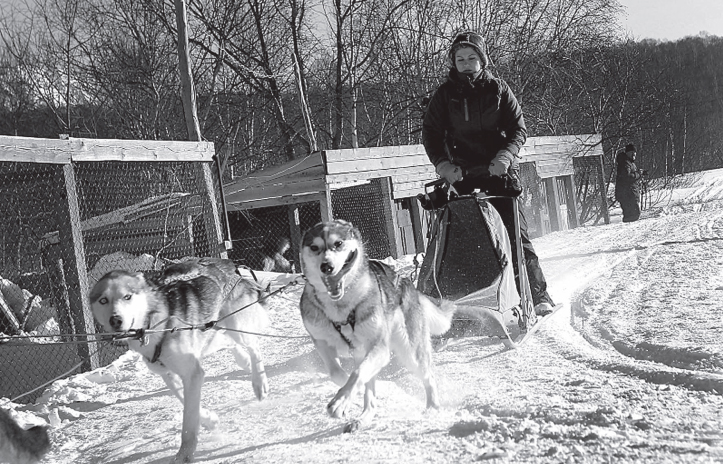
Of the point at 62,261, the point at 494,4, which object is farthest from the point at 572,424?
the point at 494,4

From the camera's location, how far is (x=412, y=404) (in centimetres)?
313

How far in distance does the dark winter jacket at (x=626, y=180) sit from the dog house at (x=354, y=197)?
1.82 m

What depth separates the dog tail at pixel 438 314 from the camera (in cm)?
339

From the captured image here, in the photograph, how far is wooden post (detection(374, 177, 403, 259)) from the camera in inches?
384

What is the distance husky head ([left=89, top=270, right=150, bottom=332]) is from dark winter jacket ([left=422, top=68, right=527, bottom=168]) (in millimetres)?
2101

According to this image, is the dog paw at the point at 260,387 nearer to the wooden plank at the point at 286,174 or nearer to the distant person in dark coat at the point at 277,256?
the wooden plank at the point at 286,174

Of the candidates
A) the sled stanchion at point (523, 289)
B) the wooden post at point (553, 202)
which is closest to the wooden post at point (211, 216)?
the sled stanchion at point (523, 289)

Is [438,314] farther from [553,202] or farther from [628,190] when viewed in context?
[628,190]

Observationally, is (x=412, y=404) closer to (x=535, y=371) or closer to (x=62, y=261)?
(x=535, y=371)

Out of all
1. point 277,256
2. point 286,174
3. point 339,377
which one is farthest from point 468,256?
point 277,256

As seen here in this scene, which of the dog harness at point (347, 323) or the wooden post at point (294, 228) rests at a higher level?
the wooden post at point (294, 228)

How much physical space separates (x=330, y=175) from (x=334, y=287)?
5.98 m

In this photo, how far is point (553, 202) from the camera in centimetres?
1345

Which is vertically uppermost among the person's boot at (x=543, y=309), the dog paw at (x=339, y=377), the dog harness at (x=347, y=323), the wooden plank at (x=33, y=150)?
the wooden plank at (x=33, y=150)
